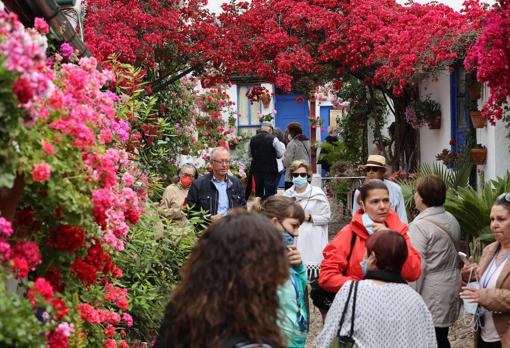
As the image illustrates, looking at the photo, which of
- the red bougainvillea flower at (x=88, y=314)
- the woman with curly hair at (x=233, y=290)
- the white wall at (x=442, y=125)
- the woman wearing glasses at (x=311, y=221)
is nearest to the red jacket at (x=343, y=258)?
the red bougainvillea flower at (x=88, y=314)

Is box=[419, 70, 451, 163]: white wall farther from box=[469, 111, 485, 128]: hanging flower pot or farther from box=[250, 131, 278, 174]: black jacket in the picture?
box=[250, 131, 278, 174]: black jacket

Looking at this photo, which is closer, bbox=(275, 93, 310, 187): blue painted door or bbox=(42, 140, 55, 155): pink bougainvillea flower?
bbox=(42, 140, 55, 155): pink bougainvillea flower

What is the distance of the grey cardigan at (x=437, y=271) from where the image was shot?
6543 millimetres

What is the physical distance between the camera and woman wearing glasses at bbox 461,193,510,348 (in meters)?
Answer: 5.42

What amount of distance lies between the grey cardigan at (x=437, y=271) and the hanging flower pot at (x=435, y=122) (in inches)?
295

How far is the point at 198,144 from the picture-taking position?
16.2 meters

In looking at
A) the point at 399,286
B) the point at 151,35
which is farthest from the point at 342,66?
the point at 399,286

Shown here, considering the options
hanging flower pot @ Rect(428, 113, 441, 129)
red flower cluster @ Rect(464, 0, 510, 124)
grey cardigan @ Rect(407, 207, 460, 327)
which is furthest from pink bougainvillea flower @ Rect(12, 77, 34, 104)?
hanging flower pot @ Rect(428, 113, 441, 129)

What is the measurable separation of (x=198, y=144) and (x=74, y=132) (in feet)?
42.2

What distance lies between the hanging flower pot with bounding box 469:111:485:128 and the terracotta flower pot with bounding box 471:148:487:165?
0.33 m

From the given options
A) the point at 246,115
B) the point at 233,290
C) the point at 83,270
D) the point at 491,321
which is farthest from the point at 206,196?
the point at 246,115

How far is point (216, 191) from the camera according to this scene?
844 cm

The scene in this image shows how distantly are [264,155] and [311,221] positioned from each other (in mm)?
6576

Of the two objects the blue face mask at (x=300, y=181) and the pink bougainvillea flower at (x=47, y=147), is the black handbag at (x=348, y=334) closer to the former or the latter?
the pink bougainvillea flower at (x=47, y=147)
